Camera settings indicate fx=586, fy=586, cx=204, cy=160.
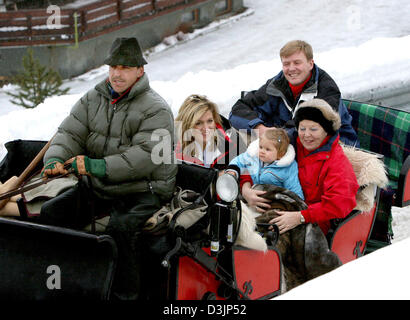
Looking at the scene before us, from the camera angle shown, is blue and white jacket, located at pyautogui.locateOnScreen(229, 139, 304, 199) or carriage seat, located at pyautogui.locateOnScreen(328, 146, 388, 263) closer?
blue and white jacket, located at pyautogui.locateOnScreen(229, 139, 304, 199)

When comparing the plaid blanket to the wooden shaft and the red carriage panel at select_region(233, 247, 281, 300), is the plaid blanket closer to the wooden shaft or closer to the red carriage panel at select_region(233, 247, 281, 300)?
the red carriage panel at select_region(233, 247, 281, 300)

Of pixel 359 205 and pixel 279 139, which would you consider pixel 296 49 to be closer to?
pixel 279 139

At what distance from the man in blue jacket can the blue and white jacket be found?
40cm

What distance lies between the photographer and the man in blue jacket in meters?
3.89

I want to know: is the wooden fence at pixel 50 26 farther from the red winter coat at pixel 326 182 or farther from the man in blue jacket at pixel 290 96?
the red winter coat at pixel 326 182

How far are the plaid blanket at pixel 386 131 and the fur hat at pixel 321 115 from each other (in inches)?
43.9

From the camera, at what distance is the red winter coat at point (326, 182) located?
3.34 m

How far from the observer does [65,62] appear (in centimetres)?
1480

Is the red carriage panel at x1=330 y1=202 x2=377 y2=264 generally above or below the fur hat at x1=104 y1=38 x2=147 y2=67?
below

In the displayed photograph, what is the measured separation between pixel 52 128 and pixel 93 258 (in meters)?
2.68

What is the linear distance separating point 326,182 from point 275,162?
31cm

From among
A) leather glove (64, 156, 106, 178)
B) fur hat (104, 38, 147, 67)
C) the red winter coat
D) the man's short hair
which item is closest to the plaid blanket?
the man's short hair

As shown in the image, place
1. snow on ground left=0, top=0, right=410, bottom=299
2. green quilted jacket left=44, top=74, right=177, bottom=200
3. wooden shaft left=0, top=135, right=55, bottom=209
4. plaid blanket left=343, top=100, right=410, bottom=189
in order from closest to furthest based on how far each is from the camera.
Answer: snow on ground left=0, top=0, right=410, bottom=299
green quilted jacket left=44, top=74, right=177, bottom=200
wooden shaft left=0, top=135, right=55, bottom=209
plaid blanket left=343, top=100, right=410, bottom=189
